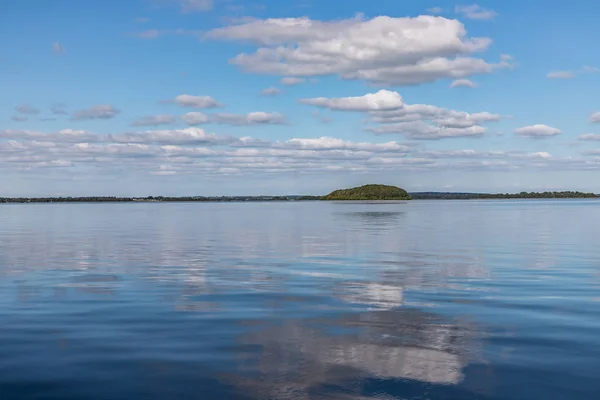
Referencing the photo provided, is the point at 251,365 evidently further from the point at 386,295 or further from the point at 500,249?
the point at 500,249

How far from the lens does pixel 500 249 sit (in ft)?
151

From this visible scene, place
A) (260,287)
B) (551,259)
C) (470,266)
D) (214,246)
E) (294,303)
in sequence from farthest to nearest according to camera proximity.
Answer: (214,246)
(551,259)
(470,266)
(260,287)
(294,303)

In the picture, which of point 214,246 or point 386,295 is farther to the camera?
point 214,246

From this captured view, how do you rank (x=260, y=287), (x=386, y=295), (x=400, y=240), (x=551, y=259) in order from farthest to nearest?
(x=400, y=240) < (x=551, y=259) < (x=260, y=287) < (x=386, y=295)

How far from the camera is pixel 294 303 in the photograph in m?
23.3

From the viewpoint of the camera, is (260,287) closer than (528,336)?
No

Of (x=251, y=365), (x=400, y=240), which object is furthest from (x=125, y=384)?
(x=400, y=240)

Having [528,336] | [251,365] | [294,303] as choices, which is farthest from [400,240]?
[251,365]

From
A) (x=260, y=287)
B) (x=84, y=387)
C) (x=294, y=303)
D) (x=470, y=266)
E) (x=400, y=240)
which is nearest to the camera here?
(x=84, y=387)

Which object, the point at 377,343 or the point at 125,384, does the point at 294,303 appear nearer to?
Answer: the point at 377,343

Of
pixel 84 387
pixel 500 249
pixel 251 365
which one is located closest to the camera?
pixel 84 387

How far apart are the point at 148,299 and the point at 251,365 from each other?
10479 millimetres

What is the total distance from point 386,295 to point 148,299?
9325mm

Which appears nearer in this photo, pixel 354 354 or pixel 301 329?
pixel 354 354
